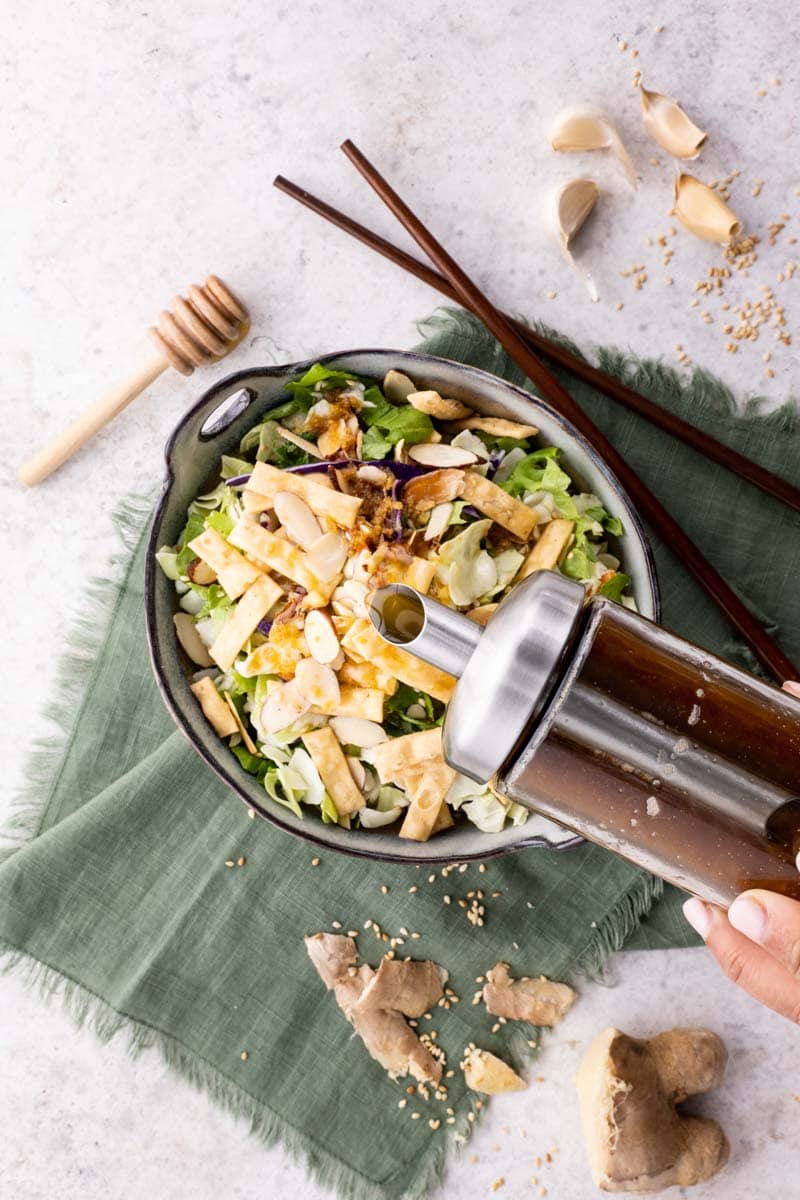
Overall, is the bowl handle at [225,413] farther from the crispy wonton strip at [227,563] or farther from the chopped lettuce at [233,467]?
the crispy wonton strip at [227,563]

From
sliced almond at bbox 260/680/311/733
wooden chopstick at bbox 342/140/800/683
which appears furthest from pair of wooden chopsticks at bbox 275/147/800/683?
sliced almond at bbox 260/680/311/733

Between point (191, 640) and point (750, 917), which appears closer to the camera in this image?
point (750, 917)

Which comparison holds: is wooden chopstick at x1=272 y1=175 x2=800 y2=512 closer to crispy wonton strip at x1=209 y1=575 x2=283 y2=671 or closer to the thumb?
crispy wonton strip at x1=209 y1=575 x2=283 y2=671

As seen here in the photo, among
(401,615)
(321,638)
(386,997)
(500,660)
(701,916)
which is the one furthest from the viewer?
(386,997)

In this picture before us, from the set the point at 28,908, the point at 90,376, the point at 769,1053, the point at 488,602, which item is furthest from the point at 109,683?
the point at 769,1053

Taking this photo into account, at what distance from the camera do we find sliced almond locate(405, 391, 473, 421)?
2.26 metres

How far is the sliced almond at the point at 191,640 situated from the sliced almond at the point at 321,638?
30 cm

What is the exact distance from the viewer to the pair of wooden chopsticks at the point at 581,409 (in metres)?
2.41

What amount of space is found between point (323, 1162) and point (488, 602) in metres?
1.57

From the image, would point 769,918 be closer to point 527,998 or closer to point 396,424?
point 527,998

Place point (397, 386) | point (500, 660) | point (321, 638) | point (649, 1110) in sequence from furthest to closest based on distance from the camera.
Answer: point (649, 1110) → point (397, 386) → point (321, 638) → point (500, 660)

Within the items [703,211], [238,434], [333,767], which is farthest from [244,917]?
[703,211]

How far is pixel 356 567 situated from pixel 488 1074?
1.37 meters

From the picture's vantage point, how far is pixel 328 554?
7.30 ft
